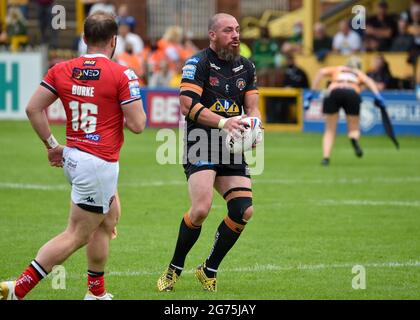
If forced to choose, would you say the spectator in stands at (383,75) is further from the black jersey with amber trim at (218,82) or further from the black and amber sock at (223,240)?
the black and amber sock at (223,240)

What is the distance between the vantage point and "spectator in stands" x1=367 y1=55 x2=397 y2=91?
25.7 meters

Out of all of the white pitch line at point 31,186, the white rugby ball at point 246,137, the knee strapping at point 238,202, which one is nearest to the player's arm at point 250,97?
the white rugby ball at point 246,137

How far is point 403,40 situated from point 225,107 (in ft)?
63.7

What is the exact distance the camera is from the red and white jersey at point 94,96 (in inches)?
292

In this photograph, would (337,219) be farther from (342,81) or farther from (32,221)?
(342,81)

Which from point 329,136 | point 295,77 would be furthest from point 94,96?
point 295,77

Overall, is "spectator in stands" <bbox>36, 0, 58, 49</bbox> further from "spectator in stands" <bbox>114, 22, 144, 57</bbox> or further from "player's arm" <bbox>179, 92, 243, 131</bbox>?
"player's arm" <bbox>179, 92, 243, 131</bbox>

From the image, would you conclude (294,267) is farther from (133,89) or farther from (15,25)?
(15,25)

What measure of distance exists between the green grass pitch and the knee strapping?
0.64 meters

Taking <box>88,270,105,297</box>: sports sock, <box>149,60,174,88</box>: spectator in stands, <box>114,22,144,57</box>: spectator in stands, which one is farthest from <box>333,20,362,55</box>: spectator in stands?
<box>88,270,105,297</box>: sports sock

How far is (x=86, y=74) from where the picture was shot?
7.42 meters
